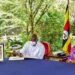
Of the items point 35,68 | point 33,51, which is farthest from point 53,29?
point 35,68

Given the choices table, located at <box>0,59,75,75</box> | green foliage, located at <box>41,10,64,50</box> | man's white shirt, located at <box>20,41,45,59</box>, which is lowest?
table, located at <box>0,59,75,75</box>

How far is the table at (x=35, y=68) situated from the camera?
277 centimetres

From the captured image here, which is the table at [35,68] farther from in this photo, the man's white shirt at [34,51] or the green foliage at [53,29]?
the green foliage at [53,29]

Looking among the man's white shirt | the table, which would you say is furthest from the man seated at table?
the table

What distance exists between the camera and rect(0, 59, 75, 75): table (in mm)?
2768

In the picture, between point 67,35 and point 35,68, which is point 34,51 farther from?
point 67,35

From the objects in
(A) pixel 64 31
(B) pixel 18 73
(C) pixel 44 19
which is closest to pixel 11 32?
(C) pixel 44 19

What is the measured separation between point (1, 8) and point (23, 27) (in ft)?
1.99

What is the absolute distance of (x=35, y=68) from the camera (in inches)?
117

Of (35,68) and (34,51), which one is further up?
(34,51)

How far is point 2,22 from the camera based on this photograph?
455 centimetres

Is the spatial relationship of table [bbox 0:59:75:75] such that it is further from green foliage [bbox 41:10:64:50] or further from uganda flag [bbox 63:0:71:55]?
green foliage [bbox 41:10:64:50]

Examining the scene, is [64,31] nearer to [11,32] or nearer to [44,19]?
[44,19]

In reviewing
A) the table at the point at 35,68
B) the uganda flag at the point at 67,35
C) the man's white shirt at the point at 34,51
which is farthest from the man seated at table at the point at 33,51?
the uganda flag at the point at 67,35
